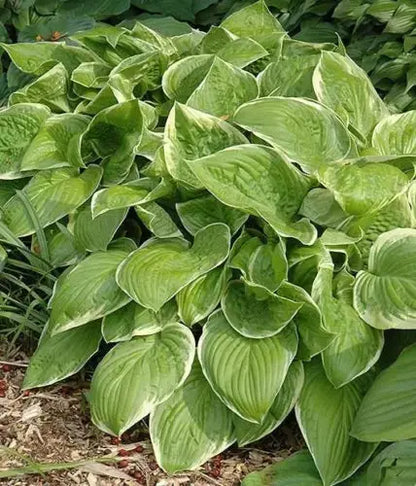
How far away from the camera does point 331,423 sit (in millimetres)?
2342

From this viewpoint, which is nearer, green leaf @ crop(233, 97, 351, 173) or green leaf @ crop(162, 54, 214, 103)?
green leaf @ crop(233, 97, 351, 173)

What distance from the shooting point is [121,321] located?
8.38 ft

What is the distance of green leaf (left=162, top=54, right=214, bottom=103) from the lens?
3.04 meters

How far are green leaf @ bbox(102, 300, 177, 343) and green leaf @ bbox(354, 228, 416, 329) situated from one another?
51cm

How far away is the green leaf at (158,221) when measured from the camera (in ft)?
8.61

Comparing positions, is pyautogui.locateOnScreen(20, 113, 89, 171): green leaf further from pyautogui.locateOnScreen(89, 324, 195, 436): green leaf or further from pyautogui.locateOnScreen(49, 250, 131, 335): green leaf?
pyautogui.locateOnScreen(89, 324, 195, 436): green leaf

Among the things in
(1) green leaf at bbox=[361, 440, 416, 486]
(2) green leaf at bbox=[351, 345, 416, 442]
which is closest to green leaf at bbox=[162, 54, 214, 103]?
(2) green leaf at bbox=[351, 345, 416, 442]

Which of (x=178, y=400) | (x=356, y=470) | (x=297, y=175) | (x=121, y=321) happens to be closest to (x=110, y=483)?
(x=178, y=400)

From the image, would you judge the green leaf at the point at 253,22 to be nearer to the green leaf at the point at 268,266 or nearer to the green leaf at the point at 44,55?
the green leaf at the point at 44,55

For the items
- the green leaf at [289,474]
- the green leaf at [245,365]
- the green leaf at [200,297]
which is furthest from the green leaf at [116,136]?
the green leaf at [289,474]

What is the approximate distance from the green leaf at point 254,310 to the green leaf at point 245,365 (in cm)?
2

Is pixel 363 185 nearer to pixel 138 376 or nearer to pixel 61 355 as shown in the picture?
pixel 138 376

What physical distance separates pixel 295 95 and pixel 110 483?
1.31 metres

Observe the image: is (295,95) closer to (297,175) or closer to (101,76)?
(297,175)
